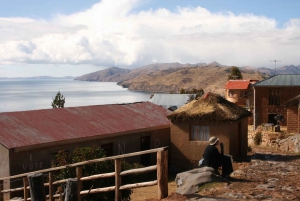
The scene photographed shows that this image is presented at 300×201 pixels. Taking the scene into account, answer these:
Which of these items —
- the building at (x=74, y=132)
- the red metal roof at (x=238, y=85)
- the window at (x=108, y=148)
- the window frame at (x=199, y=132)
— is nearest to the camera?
the building at (x=74, y=132)

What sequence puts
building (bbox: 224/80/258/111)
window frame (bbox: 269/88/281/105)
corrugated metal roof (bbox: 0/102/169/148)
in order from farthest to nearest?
1. building (bbox: 224/80/258/111)
2. window frame (bbox: 269/88/281/105)
3. corrugated metal roof (bbox: 0/102/169/148)

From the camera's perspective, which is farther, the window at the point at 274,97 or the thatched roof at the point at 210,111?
the window at the point at 274,97

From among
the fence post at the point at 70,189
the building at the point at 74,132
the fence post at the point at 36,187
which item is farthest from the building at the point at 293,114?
the fence post at the point at 36,187

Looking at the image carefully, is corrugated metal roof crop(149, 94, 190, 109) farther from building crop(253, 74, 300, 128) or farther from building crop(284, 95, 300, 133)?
building crop(284, 95, 300, 133)

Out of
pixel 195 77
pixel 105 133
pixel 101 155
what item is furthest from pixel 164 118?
pixel 195 77

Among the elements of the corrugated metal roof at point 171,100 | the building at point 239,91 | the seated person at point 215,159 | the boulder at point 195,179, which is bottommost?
the boulder at point 195,179

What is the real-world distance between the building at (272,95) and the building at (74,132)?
1144 cm

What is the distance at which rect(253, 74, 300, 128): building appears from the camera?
1299 inches

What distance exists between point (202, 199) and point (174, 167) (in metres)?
12.9

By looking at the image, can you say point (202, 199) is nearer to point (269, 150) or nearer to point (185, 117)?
point (185, 117)

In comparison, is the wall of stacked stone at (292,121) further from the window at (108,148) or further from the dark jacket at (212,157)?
the dark jacket at (212,157)

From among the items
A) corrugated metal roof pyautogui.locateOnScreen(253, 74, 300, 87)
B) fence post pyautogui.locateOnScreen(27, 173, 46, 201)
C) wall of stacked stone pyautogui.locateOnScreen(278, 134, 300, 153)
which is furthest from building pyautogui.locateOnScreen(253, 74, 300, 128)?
fence post pyautogui.locateOnScreen(27, 173, 46, 201)

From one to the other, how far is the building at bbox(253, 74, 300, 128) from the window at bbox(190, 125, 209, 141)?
1501 centimetres

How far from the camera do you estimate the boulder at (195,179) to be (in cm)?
935
